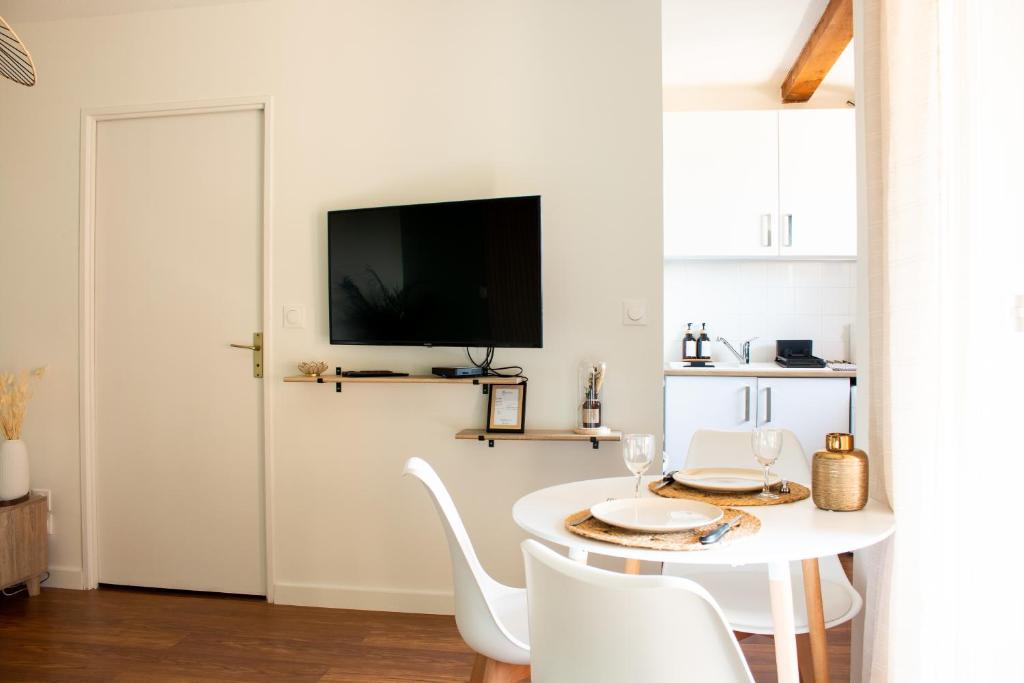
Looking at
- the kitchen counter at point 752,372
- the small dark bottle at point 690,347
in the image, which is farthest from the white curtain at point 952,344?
the small dark bottle at point 690,347

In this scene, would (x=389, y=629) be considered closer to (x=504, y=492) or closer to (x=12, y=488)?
(x=504, y=492)

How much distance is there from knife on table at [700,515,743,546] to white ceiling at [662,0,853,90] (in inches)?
107

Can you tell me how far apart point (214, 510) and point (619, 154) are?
2299 mm

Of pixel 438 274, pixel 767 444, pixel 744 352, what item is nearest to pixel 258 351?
pixel 438 274

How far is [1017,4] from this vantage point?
140 centimetres

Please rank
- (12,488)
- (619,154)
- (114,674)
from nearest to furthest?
(114,674) → (619,154) → (12,488)

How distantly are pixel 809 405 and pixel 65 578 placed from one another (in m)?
3.73

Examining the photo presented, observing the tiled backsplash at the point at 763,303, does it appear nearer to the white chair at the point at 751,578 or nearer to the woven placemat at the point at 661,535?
the white chair at the point at 751,578

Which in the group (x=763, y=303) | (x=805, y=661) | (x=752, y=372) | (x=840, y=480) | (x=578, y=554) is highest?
(x=763, y=303)

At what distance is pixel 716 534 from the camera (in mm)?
1402

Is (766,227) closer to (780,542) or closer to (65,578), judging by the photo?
(780,542)

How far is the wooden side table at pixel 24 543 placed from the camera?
10.2 ft

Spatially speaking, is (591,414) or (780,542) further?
(591,414)

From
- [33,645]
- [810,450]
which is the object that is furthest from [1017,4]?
[33,645]
